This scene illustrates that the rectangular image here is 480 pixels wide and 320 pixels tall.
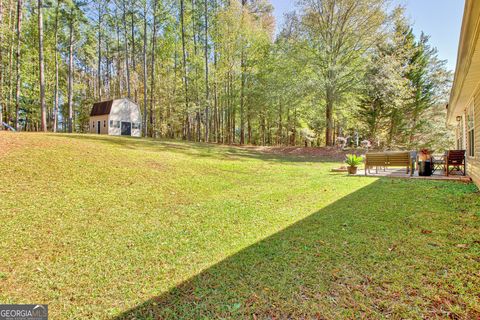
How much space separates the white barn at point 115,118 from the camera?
67.9 feet

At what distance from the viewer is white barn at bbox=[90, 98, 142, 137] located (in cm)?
2069

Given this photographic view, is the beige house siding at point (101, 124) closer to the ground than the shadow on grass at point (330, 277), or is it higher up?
higher up

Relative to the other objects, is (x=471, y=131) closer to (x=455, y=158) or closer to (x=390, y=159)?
(x=455, y=158)

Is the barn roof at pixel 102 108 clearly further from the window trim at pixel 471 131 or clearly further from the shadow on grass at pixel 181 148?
the window trim at pixel 471 131

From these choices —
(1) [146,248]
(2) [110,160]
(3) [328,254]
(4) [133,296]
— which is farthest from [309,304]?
(2) [110,160]

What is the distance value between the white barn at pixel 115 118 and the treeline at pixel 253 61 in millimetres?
1389

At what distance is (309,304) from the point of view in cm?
203

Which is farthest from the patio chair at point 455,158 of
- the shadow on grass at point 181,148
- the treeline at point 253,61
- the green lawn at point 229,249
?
the treeline at point 253,61

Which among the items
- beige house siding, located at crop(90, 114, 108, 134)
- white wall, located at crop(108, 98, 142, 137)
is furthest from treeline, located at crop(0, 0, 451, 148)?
beige house siding, located at crop(90, 114, 108, 134)

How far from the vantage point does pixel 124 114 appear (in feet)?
70.3

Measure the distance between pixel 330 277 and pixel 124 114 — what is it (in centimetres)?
2282

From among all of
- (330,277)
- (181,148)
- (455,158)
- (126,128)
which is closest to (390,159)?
(455,158)

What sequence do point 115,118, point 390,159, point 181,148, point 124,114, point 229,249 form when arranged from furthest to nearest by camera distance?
point 124,114 < point 115,118 < point 181,148 < point 390,159 < point 229,249

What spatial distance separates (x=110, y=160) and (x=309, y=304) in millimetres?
7187
